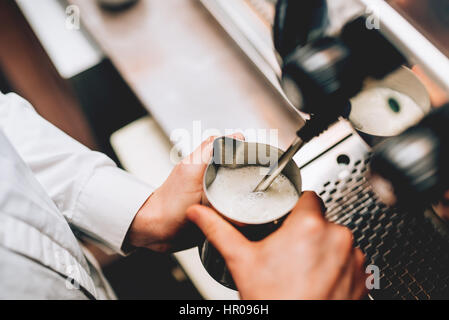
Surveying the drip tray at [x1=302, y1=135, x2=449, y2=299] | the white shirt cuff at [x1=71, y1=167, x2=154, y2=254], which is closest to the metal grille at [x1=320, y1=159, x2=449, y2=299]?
the drip tray at [x1=302, y1=135, x2=449, y2=299]

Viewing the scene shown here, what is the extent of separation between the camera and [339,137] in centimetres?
83

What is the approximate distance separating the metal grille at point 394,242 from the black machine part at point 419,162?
242 millimetres

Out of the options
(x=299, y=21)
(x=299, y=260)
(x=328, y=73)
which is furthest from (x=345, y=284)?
(x=299, y=21)

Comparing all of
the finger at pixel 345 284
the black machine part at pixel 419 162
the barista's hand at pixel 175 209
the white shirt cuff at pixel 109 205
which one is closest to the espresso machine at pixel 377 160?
the black machine part at pixel 419 162

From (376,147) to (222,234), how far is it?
0.33m

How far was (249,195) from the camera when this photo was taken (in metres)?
0.62

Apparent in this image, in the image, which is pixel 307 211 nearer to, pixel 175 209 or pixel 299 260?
pixel 299 260

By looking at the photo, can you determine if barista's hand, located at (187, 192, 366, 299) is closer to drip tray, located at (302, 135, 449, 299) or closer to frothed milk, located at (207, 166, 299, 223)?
frothed milk, located at (207, 166, 299, 223)

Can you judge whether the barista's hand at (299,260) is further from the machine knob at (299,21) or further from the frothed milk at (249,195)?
the machine knob at (299,21)

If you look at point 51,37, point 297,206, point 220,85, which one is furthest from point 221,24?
point 297,206

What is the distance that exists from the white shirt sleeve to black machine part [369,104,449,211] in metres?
0.55

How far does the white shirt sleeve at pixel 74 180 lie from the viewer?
32.0 inches

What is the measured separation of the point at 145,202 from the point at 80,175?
0.17m
